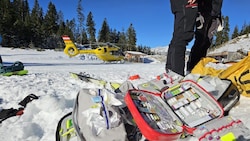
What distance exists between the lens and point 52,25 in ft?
171

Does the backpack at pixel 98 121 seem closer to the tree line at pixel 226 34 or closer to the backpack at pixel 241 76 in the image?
the backpack at pixel 241 76

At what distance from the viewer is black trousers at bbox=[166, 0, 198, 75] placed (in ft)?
8.50

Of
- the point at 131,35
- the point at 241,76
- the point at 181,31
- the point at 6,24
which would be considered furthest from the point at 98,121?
the point at 131,35

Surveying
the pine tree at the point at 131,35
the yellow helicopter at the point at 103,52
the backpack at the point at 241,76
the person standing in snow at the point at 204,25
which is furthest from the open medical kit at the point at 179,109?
the pine tree at the point at 131,35

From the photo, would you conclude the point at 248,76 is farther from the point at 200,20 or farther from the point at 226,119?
the point at 200,20

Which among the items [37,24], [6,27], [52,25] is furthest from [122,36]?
[6,27]

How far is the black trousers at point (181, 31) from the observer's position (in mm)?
2590

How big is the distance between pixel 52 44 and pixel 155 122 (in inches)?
1988

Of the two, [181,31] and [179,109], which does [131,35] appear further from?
[179,109]

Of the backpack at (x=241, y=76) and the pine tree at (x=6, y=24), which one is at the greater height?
the pine tree at (x=6, y=24)

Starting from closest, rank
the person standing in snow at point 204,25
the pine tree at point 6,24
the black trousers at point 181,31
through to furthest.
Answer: the black trousers at point 181,31 < the person standing in snow at point 204,25 < the pine tree at point 6,24

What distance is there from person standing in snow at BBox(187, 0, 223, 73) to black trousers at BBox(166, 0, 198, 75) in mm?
418

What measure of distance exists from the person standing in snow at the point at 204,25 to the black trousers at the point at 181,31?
418 millimetres

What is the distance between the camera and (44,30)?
4819 centimetres
